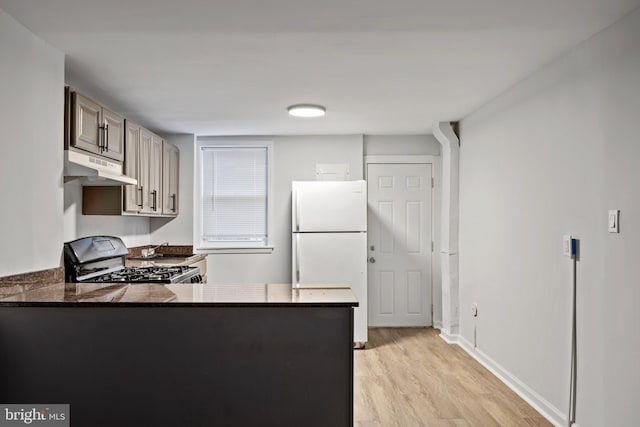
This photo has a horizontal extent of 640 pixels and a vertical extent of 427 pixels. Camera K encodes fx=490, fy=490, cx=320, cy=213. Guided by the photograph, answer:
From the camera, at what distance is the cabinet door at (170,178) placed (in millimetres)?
5066

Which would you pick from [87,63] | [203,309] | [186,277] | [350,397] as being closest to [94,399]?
[203,309]

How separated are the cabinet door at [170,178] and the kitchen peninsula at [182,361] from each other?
9.56 feet

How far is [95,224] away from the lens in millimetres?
4211

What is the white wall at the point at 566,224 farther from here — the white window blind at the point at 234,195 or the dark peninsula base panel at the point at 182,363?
the white window blind at the point at 234,195

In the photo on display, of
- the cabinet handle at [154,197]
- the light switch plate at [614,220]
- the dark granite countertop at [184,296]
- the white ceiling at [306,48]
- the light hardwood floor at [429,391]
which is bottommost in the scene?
the light hardwood floor at [429,391]

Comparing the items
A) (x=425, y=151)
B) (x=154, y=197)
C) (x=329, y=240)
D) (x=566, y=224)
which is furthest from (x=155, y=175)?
(x=566, y=224)

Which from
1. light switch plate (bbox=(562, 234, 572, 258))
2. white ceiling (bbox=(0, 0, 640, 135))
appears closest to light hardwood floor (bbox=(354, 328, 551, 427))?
light switch plate (bbox=(562, 234, 572, 258))

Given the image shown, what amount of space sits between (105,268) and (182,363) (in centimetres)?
205

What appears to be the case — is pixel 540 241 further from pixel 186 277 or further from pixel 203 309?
pixel 186 277

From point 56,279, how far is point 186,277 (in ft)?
3.96

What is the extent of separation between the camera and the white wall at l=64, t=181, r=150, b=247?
147 inches

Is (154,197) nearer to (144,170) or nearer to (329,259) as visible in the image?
(144,170)

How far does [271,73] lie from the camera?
11.2 ft

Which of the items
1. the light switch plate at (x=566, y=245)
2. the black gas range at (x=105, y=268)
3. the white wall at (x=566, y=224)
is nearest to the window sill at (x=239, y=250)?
the black gas range at (x=105, y=268)
